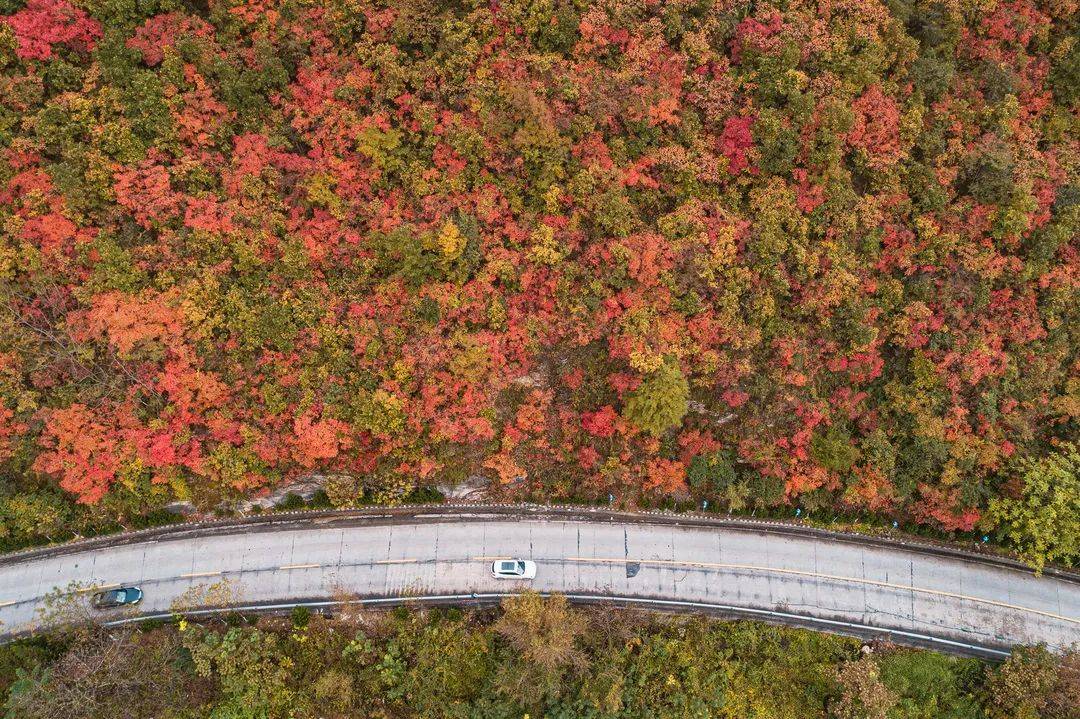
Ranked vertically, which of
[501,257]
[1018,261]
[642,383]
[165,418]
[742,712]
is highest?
[1018,261]

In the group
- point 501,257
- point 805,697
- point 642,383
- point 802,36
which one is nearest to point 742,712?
point 805,697

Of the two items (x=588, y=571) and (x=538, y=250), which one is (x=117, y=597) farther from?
(x=538, y=250)

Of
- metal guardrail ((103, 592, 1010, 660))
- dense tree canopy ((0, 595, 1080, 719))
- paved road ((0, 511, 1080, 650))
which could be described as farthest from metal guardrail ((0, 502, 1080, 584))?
dense tree canopy ((0, 595, 1080, 719))

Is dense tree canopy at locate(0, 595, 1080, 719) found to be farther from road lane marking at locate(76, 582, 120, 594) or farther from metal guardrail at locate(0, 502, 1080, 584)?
metal guardrail at locate(0, 502, 1080, 584)

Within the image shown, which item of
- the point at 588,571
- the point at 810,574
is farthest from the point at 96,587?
the point at 810,574

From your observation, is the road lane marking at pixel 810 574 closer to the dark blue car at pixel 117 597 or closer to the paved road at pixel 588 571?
the paved road at pixel 588 571

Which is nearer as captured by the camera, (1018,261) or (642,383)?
(642,383)

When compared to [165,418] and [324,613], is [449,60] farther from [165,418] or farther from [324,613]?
[324,613]
